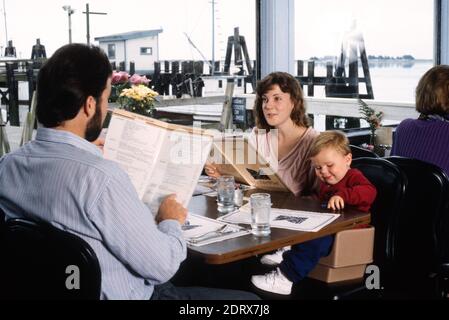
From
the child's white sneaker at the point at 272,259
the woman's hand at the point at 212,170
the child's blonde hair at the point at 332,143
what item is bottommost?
the child's white sneaker at the point at 272,259

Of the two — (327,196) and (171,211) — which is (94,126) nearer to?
(171,211)

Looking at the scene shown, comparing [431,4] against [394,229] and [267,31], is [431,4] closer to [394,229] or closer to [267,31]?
[267,31]

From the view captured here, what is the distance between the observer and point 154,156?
182cm

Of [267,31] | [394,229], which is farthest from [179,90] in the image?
[394,229]

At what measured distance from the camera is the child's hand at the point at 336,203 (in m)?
2.12

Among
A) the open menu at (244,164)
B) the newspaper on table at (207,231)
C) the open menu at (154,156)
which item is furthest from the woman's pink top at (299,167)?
the open menu at (154,156)

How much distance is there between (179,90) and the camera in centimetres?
407

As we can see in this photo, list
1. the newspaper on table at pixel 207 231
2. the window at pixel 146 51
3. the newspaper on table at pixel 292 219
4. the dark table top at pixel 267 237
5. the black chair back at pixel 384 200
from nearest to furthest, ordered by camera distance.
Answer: the dark table top at pixel 267 237, the newspaper on table at pixel 207 231, the newspaper on table at pixel 292 219, the black chair back at pixel 384 200, the window at pixel 146 51

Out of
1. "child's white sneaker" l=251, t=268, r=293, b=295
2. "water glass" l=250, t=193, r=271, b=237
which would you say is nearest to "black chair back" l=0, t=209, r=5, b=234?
"water glass" l=250, t=193, r=271, b=237

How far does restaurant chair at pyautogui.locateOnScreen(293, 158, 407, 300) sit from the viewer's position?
7.03 feet

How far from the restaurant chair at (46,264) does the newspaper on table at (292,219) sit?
712mm

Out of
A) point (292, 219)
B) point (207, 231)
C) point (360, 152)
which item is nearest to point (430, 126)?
point (360, 152)

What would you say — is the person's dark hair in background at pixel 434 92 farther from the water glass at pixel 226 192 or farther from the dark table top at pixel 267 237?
the water glass at pixel 226 192
